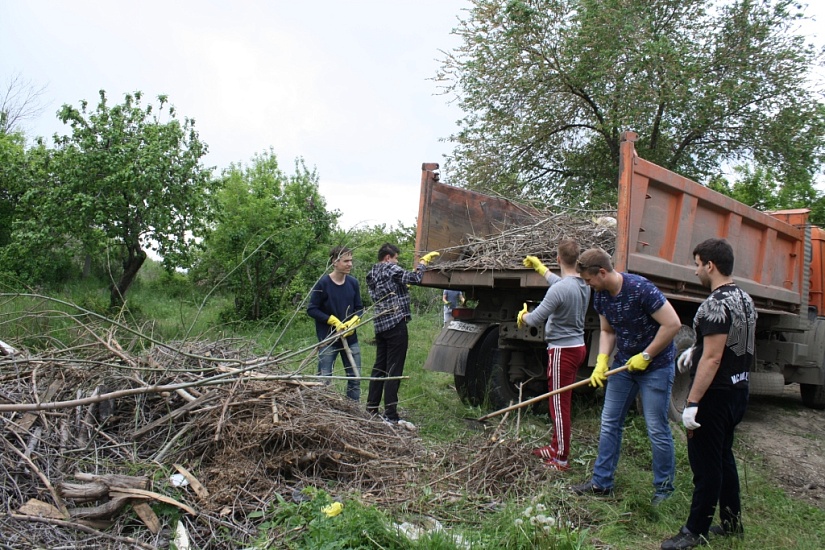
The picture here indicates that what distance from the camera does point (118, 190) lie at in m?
9.25

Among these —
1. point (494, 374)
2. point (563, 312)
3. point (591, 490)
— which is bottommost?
point (591, 490)

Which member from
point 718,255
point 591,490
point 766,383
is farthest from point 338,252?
point 766,383

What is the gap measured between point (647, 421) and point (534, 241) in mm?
2147

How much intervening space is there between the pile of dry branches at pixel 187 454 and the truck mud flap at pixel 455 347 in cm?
130

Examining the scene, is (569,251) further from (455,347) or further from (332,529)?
(332,529)

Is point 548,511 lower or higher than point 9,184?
lower

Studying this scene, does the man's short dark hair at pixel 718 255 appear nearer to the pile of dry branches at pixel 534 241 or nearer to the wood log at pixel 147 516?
the pile of dry branches at pixel 534 241

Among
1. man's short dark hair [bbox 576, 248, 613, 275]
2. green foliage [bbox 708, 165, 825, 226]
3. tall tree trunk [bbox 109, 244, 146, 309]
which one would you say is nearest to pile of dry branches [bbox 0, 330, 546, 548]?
man's short dark hair [bbox 576, 248, 613, 275]

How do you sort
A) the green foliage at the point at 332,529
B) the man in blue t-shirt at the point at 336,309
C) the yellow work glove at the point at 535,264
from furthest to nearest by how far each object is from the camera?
the man in blue t-shirt at the point at 336,309, the yellow work glove at the point at 535,264, the green foliage at the point at 332,529

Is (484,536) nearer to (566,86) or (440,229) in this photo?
(440,229)

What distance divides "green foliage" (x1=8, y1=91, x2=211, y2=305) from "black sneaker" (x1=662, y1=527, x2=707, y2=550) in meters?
7.78

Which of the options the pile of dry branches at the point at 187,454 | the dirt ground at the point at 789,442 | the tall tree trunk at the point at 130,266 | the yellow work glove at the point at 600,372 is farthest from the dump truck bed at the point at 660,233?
the tall tree trunk at the point at 130,266

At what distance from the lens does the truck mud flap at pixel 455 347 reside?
19.9 feet

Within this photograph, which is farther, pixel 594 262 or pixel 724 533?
pixel 594 262
